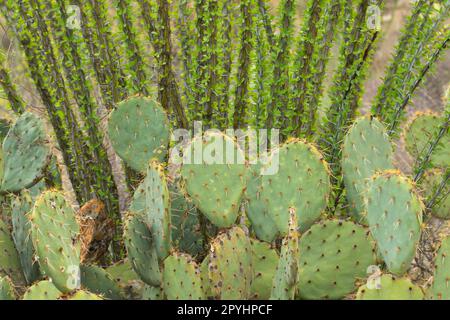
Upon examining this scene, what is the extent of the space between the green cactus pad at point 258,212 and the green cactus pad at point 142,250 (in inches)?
15.0

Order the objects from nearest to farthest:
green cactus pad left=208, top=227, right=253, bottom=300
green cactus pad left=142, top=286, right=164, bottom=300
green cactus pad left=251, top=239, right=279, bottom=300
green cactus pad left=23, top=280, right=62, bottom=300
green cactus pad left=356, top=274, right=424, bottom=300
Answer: green cactus pad left=356, top=274, right=424, bottom=300 < green cactus pad left=23, top=280, right=62, bottom=300 < green cactus pad left=208, top=227, right=253, bottom=300 < green cactus pad left=142, top=286, right=164, bottom=300 < green cactus pad left=251, top=239, right=279, bottom=300

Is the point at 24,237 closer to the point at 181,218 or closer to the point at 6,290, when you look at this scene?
the point at 6,290

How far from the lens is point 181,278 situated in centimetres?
217

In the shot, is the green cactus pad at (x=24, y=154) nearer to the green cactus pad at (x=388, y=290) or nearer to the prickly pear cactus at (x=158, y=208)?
the prickly pear cactus at (x=158, y=208)

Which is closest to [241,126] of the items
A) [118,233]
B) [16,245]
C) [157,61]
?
[157,61]

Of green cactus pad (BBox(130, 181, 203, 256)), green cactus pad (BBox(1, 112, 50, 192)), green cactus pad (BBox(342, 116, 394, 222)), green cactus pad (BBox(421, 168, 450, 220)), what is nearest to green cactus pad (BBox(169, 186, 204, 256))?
green cactus pad (BBox(130, 181, 203, 256))

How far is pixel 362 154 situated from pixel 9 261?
1322 mm

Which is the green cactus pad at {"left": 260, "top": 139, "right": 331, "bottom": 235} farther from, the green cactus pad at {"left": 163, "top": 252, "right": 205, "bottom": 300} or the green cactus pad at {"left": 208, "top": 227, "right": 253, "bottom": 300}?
the green cactus pad at {"left": 163, "top": 252, "right": 205, "bottom": 300}

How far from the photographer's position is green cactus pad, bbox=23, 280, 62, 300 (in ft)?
6.49

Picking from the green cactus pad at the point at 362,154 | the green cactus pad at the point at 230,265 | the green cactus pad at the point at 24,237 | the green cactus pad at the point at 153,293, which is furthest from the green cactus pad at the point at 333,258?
the green cactus pad at the point at 24,237

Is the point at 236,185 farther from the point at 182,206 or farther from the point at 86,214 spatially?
the point at 86,214

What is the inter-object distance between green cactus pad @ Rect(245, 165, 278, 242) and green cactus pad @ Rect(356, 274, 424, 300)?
0.61m

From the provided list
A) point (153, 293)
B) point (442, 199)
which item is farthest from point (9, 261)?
point (442, 199)

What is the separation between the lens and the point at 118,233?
333 centimetres
